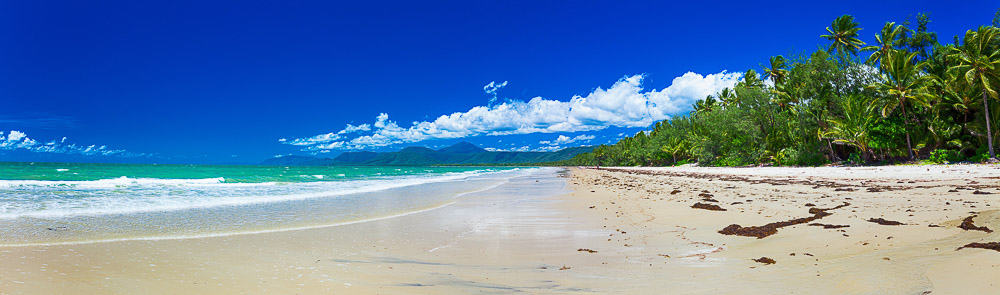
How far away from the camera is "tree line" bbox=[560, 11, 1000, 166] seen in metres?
31.0

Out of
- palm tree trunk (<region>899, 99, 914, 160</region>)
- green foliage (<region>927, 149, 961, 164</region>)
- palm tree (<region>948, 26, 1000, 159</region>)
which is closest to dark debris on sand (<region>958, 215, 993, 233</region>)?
palm tree (<region>948, 26, 1000, 159</region>)

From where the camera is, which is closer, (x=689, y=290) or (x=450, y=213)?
(x=689, y=290)

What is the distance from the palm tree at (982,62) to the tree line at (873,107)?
0.06m

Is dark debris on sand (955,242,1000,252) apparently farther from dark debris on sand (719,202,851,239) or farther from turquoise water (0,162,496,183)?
turquoise water (0,162,496,183)

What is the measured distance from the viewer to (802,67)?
152 ft

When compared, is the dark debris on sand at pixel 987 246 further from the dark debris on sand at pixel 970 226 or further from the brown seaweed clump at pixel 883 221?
the brown seaweed clump at pixel 883 221

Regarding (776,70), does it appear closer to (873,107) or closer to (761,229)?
(873,107)

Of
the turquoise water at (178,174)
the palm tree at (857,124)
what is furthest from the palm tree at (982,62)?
the turquoise water at (178,174)

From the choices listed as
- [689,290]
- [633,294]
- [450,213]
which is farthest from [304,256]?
[450,213]

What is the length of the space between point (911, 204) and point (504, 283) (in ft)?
33.9

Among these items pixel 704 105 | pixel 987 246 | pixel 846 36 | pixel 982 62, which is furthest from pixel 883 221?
pixel 704 105

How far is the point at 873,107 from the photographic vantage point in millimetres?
36469

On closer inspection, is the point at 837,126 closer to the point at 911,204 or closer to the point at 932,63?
the point at 932,63

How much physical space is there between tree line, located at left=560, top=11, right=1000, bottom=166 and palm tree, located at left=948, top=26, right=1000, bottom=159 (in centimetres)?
6
